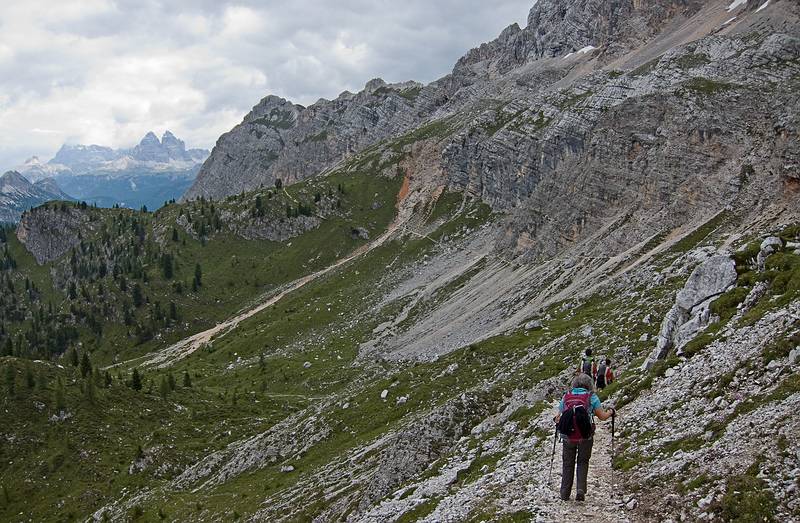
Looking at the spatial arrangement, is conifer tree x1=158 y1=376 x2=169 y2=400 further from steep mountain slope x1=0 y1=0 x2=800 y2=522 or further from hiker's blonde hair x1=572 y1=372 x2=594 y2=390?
hiker's blonde hair x1=572 y1=372 x2=594 y2=390

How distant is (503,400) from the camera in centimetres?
3925

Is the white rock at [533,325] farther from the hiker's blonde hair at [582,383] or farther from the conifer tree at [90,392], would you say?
the conifer tree at [90,392]

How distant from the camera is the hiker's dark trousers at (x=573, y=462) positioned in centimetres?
1798

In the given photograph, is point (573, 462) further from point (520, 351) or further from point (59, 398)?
point (59, 398)

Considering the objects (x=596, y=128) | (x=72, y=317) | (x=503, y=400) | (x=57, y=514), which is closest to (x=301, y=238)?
(x=72, y=317)

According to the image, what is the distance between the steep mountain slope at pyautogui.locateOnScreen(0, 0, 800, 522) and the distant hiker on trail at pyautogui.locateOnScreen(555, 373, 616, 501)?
995mm

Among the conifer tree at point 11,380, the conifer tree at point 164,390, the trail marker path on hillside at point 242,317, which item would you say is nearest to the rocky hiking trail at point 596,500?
the conifer tree at point 164,390

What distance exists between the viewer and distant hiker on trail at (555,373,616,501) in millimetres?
17922

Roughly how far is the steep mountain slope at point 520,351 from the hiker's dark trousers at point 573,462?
67 centimetres

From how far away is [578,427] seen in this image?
1795 centimetres

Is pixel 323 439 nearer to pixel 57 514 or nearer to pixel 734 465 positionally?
pixel 57 514

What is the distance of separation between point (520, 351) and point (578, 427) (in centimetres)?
3487

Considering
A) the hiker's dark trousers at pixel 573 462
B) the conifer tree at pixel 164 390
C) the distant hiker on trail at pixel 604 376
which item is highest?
the conifer tree at pixel 164 390

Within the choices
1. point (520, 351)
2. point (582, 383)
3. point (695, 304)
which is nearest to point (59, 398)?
point (520, 351)
